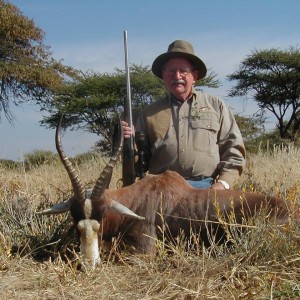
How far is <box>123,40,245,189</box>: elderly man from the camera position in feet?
18.2

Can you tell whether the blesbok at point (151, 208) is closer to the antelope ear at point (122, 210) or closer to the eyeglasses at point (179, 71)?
the antelope ear at point (122, 210)

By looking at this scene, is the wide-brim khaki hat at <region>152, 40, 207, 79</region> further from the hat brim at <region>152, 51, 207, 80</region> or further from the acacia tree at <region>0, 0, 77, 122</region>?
the acacia tree at <region>0, 0, 77, 122</region>

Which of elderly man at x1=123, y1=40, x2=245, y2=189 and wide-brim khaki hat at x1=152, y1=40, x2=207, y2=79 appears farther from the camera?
wide-brim khaki hat at x1=152, y1=40, x2=207, y2=79

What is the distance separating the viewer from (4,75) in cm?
1758

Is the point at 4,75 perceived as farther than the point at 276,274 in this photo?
Yes

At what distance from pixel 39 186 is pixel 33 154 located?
12234 mm

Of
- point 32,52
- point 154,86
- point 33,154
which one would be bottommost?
point 33,154

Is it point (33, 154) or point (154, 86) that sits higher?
point (154, 86)

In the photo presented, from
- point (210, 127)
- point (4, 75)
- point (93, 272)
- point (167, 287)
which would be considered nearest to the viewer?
point (167, 287)

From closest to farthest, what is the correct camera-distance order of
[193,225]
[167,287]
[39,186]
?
1. [167,287]
2. [193,225]
3. [39,186]

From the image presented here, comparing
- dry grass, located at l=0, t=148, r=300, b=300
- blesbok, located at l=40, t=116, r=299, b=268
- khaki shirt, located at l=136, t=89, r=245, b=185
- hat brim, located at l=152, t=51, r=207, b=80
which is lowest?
dry grass, located at l=0, t=148, r=300, b=300

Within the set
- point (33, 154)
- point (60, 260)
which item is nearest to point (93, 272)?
point (60, 260)

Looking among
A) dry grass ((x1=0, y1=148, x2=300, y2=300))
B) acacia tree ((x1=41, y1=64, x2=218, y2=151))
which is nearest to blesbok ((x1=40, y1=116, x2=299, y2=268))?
dry grass ((x1=0, y1=148, x2=300, y2=300))

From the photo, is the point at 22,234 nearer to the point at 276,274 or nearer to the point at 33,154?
the point at 276,274
